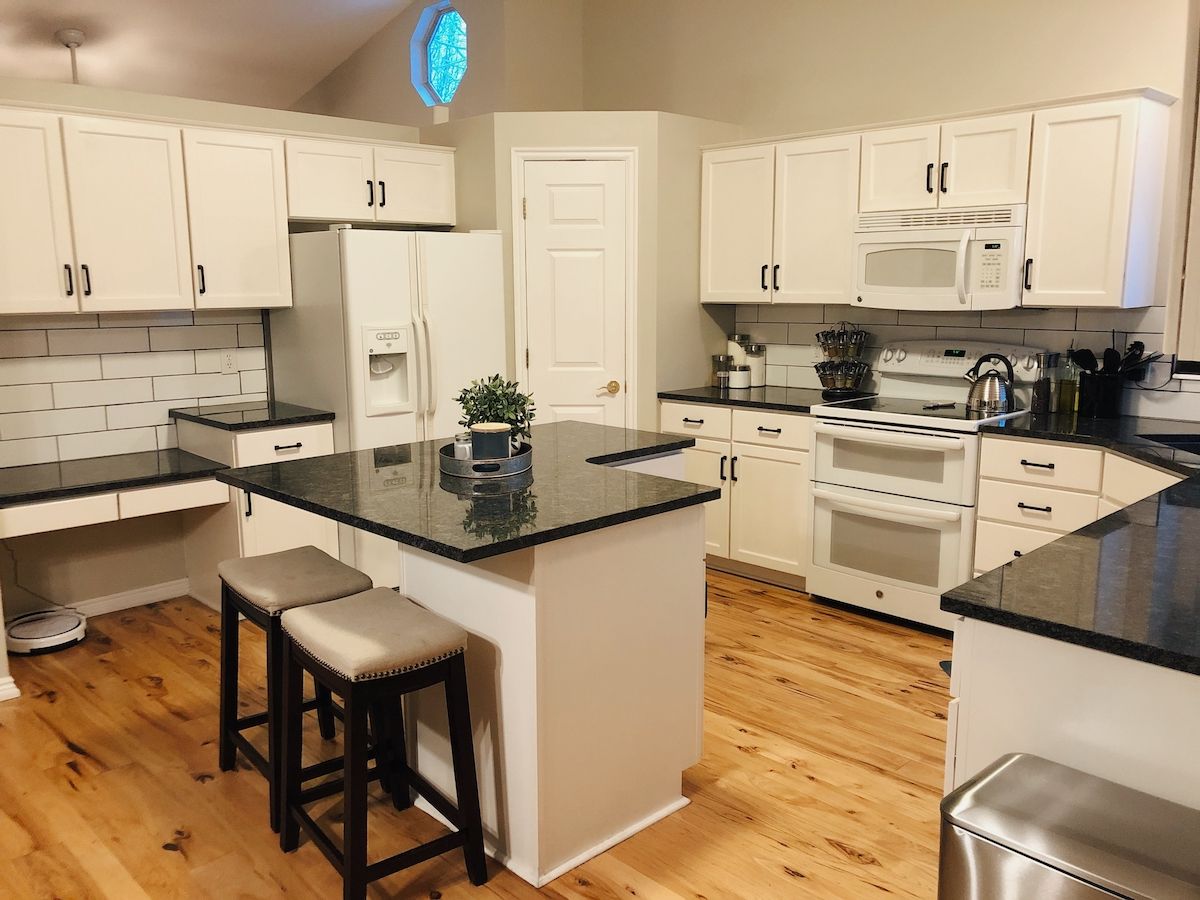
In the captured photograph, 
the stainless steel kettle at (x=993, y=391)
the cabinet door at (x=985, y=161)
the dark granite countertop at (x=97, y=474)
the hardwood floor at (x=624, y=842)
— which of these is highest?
the cabinet door at (x=985, y=161)

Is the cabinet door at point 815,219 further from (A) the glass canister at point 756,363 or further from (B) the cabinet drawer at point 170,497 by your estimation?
(B) the cabinet drawer at point 170,497

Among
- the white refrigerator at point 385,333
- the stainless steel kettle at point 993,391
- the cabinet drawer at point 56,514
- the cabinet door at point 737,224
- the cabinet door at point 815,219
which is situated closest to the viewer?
the cabinet drawer at point 56,514

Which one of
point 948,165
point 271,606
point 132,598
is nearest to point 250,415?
point 132,598

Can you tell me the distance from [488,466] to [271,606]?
69 cm

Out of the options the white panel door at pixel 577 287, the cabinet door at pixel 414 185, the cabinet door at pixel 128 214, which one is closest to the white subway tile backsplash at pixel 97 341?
the cabinet door at pixel 128 214

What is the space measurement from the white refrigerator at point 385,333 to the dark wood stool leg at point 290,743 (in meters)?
1.95

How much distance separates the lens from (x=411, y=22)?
21.2ft

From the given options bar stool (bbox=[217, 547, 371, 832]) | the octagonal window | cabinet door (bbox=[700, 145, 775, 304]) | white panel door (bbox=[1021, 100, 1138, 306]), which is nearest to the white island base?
bar stool (bbox=[217, 547, 371, 832])

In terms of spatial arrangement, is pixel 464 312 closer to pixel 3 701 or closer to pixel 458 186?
pixel 458 186

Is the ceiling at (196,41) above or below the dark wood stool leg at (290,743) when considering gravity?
above

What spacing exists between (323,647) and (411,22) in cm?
550

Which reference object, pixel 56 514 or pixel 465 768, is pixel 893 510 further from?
pixel 56 514

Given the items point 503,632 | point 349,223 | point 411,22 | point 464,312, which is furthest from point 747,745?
point 411,22

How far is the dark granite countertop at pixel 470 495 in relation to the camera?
211 centimetres
